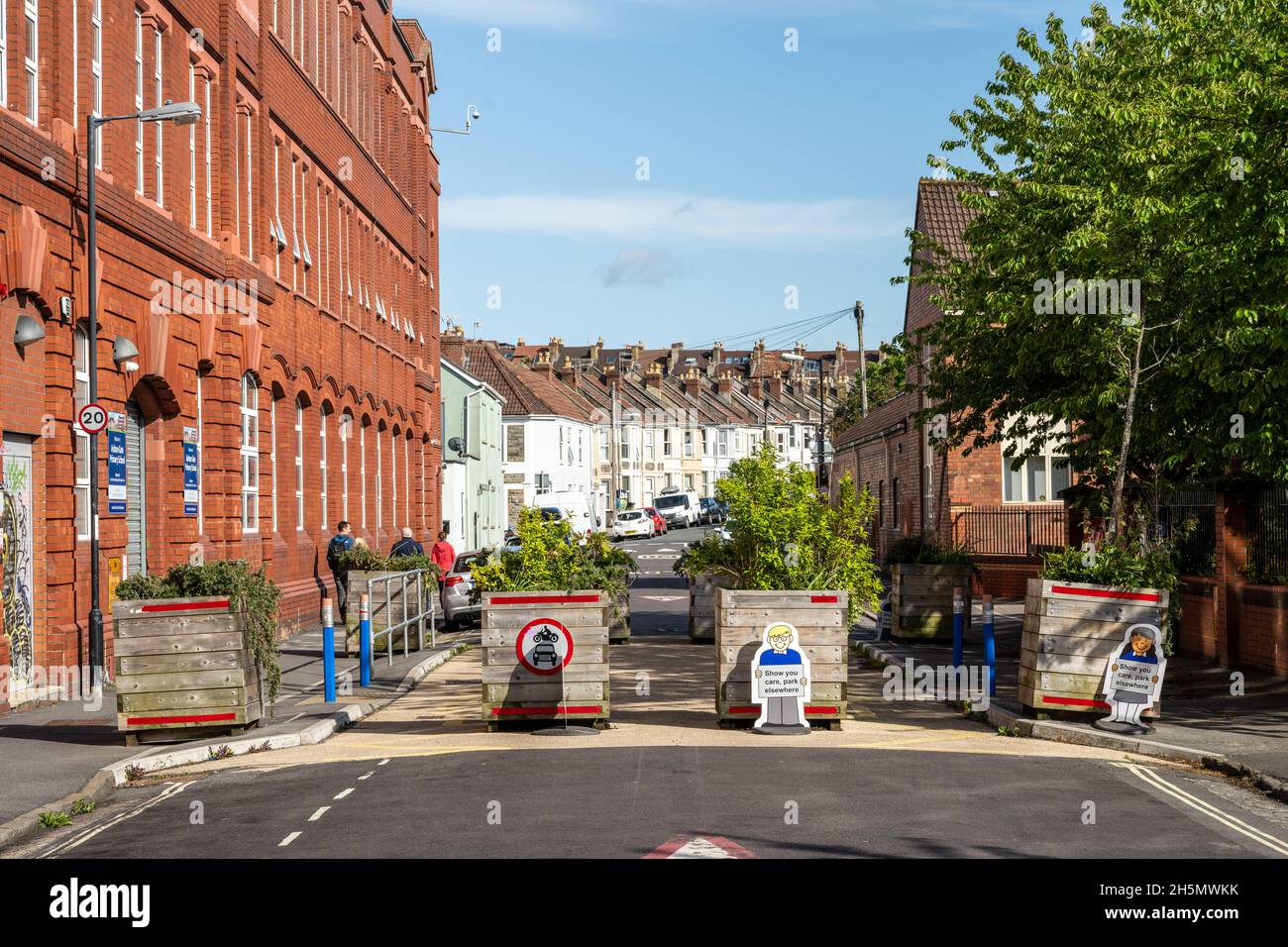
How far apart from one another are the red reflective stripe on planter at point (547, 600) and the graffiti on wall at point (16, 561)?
5518 mm

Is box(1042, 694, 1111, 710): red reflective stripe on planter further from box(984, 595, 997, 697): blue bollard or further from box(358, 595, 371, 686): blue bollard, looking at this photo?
box(358, 595, 371, 686): blue bollard

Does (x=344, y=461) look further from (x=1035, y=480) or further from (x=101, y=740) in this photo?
(x=101, y=740)

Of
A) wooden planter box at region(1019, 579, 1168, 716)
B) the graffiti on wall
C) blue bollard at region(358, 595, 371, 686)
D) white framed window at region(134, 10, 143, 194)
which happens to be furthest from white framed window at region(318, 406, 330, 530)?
wooden planter box at region(1019, 579, 1168, 716)

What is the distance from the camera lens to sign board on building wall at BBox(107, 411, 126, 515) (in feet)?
62.5

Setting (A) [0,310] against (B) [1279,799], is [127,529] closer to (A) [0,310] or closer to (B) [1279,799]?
(A) [0,310]

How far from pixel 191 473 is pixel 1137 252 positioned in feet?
44.5

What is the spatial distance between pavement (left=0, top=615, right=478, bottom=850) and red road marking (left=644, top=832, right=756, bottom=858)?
13.7 ft

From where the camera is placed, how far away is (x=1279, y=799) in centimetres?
1109

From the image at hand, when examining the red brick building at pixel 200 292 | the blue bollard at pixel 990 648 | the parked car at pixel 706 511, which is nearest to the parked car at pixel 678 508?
the parked car at pixel 706 511

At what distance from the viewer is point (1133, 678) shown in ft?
46.6

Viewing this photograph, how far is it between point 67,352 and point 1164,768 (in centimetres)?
1241

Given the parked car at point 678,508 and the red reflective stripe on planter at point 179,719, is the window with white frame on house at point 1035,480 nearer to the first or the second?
the red reflective stripe on planter at point 179,719
